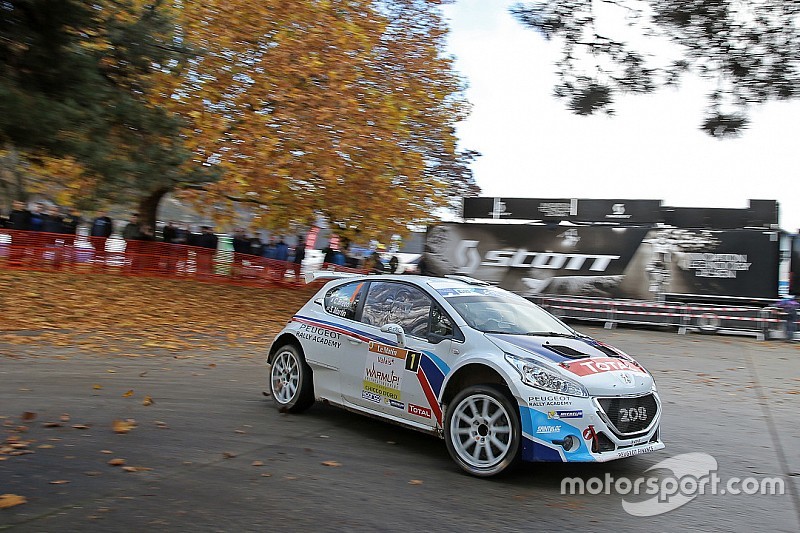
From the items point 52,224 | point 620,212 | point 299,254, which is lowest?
point 299,254

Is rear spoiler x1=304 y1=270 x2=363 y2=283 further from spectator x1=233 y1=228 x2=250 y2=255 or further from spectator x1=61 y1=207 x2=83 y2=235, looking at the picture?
spectator x1=233 y1=228 x2=250 y2=255

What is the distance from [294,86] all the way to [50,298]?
7.99 meters

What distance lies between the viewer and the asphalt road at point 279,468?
5.07 metres

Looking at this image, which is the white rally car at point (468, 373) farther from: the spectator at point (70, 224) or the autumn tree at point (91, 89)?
the spectator at point (70, 224)

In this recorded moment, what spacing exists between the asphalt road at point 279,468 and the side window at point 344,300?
3.91ft

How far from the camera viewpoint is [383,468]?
6.34 metres

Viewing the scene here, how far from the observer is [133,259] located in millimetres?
20578

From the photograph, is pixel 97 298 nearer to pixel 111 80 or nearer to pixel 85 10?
pixel 111 80

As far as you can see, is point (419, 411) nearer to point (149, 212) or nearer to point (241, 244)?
point (149, 212)

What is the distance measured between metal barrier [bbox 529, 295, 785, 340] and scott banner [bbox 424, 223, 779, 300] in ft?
1.86

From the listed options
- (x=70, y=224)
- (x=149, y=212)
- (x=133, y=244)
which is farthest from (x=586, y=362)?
(x=70, y=224)

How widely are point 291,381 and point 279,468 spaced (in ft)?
7.19

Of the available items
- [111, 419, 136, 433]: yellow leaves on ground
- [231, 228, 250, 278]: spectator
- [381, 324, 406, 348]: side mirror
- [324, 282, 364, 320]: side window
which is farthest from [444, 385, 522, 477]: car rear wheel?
[231, 228, 250, 278]: spectator

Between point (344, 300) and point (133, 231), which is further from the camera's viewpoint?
point (133, 231)
